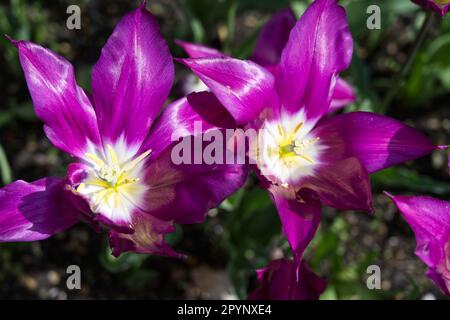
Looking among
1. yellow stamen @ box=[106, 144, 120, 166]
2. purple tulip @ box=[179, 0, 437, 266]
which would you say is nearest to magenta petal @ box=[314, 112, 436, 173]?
purple tulip @ box=[179, 0, 437, 266]

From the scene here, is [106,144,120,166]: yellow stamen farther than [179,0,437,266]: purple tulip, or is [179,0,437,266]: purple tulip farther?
[106,144,120,166]: yellow stamen

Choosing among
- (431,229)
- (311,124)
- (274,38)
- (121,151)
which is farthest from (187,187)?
(274,38)

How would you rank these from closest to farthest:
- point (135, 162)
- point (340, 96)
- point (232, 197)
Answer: point (135, 162)
point (340, 96)
point (232, 197)

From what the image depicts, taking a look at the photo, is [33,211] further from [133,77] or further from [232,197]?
[232,197]

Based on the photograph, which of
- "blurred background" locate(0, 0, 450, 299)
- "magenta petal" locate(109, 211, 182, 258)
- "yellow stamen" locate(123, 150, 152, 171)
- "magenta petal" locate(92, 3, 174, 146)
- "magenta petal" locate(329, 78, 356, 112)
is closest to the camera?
"magenta petal" locate(109, 211, 182, 258)

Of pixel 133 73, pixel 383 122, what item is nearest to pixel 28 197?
pixel 133 73

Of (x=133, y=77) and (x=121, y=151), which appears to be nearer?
(x=133, y=77)

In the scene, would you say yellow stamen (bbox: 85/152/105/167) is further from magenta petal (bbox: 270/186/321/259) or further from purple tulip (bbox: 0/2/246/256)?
magenta petal (bbox: 270/186/321/259)
